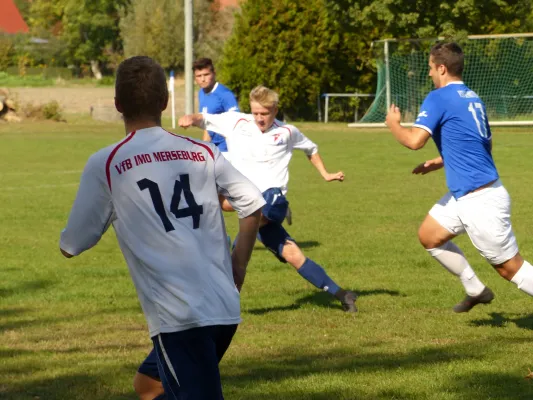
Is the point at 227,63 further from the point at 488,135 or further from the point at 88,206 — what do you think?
the point at 88,206

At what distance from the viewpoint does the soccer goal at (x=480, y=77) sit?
33.8 metres

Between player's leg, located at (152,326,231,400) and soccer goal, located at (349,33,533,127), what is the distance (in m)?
Answer: 30.4

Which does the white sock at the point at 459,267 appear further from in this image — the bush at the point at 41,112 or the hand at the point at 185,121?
the bush at the point at 41,112

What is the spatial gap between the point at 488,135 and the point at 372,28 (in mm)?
34938

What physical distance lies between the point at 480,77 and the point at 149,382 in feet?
105

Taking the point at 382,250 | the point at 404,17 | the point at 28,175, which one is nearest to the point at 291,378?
the point at 382,250

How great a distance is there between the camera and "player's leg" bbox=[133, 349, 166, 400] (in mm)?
4094

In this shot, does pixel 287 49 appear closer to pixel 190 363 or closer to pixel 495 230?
pixel 495 230

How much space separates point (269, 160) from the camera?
8.32m

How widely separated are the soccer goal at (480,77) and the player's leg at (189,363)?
3040cm

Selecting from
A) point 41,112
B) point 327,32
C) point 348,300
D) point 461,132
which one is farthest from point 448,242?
point 41,112

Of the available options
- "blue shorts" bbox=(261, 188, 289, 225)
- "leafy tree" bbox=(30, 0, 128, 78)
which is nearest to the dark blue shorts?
"blue shorts" bbox=(261, 188, 289, 225)

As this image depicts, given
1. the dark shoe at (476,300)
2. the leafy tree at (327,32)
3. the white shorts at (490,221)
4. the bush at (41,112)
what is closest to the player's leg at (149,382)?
the white shorts at (490,221)

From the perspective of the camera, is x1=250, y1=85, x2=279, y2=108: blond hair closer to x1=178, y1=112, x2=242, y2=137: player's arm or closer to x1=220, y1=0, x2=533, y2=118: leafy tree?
x1=178, y1=112, x2=242, y2=137: player's arm
